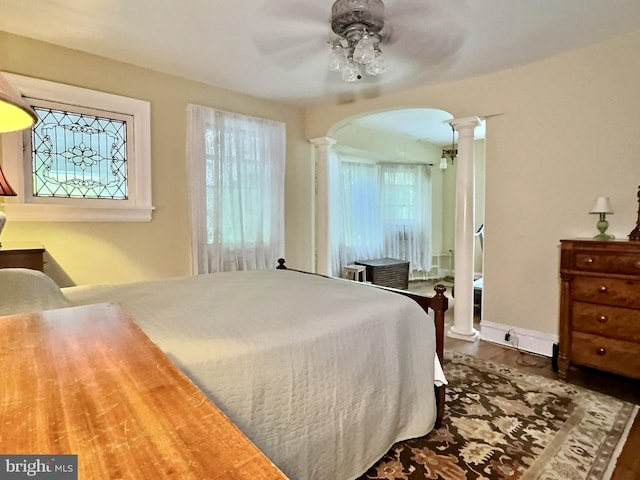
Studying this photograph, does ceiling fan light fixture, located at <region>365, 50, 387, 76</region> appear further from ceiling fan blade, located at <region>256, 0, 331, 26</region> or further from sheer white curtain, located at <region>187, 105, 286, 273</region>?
sheer white curtain, located at <region>187, 105, 286, 273</region>

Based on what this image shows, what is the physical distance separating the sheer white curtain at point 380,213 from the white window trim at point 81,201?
2.89 meters

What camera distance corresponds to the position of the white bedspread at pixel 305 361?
1.20m

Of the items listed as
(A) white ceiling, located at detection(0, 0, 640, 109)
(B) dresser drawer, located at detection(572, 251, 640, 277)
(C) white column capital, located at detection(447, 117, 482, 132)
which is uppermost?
(A) white ceiling, located at detection(0, 0, 640, 109)

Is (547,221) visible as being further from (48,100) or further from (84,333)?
(48,100)

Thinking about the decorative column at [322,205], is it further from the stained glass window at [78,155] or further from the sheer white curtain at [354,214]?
the stained glass window at [78,155]

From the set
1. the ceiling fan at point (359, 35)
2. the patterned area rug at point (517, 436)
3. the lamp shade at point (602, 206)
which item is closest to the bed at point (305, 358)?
the patterned area rug at point (517, 436)

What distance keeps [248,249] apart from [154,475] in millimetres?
3467

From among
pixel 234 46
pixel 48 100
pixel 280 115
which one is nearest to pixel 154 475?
pixel 234 46

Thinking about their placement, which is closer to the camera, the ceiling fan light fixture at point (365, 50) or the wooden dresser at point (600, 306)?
the ceiling fan light fixture at point (365, 50)

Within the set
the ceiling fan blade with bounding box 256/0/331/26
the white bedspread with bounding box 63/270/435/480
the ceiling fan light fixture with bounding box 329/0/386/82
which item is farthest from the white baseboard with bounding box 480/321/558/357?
the ceiling fan blade with bounding box 256/0/331/26

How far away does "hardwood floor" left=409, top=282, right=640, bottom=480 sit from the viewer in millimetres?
1659

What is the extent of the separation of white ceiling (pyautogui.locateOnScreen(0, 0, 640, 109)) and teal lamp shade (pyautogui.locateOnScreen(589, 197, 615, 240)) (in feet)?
3.94

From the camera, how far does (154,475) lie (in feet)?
1.37

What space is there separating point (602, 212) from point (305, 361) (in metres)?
2.55
